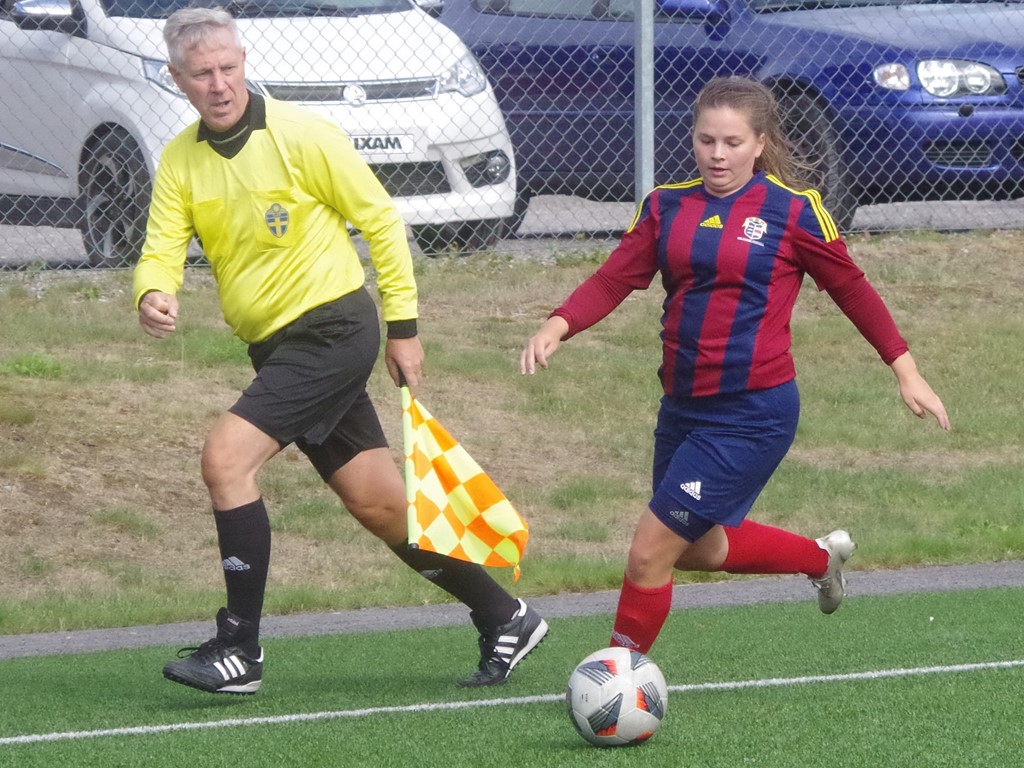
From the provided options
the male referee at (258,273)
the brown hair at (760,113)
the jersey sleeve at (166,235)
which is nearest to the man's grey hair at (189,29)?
the male referee at (258,273)

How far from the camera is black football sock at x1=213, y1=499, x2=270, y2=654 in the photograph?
499 centimetres

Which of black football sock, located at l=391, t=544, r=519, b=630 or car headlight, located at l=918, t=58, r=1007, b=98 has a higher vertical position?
black football sock, located at l=391, t=544, r=519, b=630

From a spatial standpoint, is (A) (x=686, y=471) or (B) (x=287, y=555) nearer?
(A) (x=686, y=471)

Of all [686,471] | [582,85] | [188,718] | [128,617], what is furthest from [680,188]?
[582,85]

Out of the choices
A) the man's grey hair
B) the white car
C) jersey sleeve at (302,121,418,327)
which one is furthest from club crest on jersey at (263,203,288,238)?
the white car

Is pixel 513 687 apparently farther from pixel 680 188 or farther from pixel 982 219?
pixel 982 219

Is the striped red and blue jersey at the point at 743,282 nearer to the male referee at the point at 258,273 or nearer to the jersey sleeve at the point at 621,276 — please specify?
the jersey sleeve at the point at 621,276

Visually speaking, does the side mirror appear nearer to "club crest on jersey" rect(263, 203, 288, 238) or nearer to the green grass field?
the green grass field

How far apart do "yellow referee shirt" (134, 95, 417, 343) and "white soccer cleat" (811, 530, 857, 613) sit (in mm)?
1462

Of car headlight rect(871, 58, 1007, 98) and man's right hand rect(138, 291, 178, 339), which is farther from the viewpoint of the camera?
car headlight rect(871, 58, 1007, 98)

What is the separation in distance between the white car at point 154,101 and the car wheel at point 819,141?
178cm

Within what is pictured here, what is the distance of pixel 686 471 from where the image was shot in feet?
15.7

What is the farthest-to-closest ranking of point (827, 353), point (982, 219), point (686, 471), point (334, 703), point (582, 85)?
1. point (982, 219)
2. point (582, 85)
3. point (827, 353)
4. point (334, 703)
5. point (686, 471)

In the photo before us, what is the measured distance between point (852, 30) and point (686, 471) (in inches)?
246
